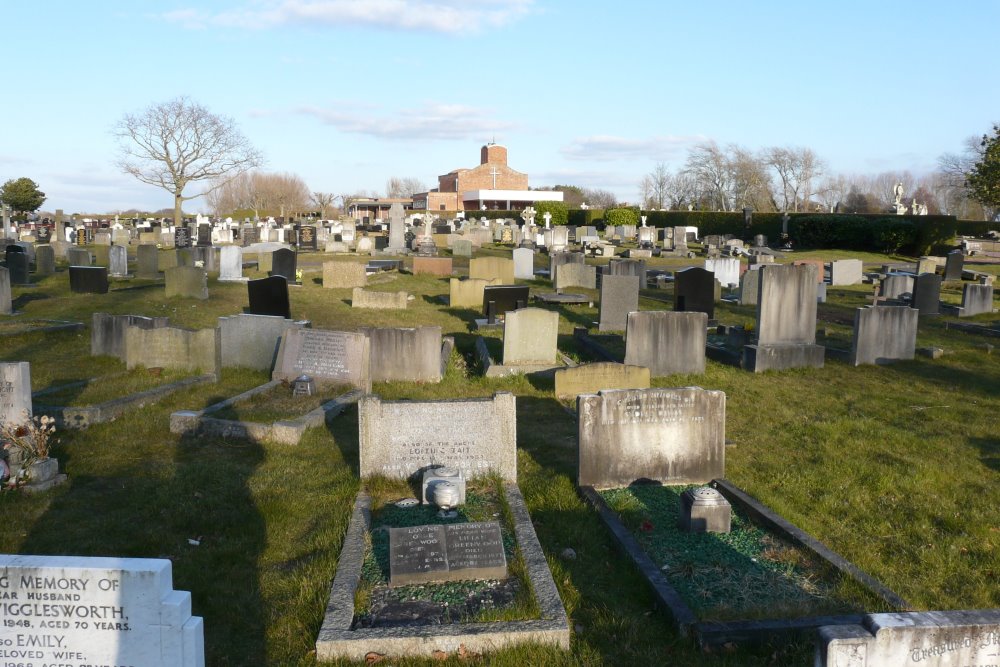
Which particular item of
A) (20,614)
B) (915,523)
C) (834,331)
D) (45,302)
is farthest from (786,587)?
(45,302)

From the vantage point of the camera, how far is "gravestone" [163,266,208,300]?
67.3ft

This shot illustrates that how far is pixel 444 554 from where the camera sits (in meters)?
5.83

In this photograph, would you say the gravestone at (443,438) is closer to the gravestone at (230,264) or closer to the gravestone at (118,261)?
the gravestone at (230,264)

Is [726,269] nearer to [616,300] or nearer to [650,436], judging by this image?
[616,300]

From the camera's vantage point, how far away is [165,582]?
3.74m

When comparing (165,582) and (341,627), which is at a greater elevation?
(165,582)

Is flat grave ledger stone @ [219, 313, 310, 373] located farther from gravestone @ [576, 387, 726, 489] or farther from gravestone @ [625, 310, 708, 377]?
gravestone @ [576, 387, 726, 489]

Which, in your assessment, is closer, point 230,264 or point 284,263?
point 284,263

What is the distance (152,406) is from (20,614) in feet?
22.9

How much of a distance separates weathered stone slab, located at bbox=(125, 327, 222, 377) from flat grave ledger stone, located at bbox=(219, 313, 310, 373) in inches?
22.3

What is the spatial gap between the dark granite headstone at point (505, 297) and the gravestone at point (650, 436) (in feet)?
32.6

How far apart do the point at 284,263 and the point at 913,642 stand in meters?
22.6

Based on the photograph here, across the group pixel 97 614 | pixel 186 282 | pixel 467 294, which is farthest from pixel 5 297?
pixel 97 614

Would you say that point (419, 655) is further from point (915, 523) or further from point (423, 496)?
point (915, 523)
